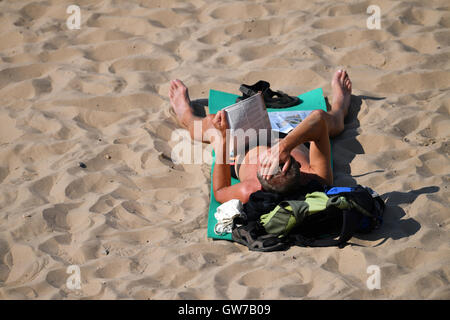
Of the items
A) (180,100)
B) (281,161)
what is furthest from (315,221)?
(180,100)

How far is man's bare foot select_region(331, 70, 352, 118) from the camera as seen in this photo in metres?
4.71

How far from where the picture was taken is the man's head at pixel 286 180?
365cm

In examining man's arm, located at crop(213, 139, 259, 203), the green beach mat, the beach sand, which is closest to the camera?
the beach sand

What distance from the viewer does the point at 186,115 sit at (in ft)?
15.5

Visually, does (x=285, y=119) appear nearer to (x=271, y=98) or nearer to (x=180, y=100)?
(x=271, y=98)

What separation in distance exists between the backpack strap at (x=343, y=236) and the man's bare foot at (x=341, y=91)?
1.42 metres

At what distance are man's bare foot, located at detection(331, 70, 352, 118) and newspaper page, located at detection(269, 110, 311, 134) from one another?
0.26 metres

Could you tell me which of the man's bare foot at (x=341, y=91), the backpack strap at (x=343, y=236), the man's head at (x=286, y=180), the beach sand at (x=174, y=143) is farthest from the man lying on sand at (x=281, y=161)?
the backpack strap at (x=343, y=236)

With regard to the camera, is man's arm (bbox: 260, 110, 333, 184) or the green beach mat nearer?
man's arm (bbox: 260, 110, 333, 184)

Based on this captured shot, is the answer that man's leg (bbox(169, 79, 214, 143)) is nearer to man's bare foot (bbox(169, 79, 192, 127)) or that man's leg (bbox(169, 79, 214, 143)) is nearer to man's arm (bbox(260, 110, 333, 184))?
man's bare foot (bbox(169, 79, 192, 127))

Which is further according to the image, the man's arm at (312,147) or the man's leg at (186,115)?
the man's leg at (186,115)

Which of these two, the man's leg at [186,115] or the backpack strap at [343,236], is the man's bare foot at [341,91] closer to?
the man's leg at [186,115]

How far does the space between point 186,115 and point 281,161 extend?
1300 mm

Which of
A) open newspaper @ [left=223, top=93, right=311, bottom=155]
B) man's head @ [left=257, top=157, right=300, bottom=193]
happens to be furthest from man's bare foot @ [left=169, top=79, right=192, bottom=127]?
man's head @ [left=257, top=157, right=300, bottom=193]
